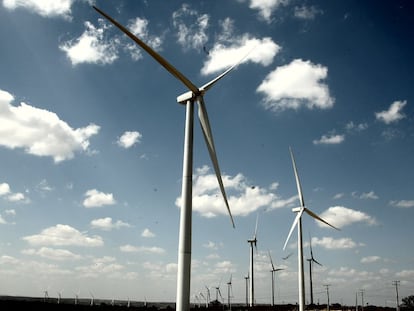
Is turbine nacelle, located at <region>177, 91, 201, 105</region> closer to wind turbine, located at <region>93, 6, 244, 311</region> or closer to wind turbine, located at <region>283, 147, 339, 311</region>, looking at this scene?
wind turbine, located at <region>93, 6, 244, 311</region>

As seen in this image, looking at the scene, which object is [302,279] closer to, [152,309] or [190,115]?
[152,309]

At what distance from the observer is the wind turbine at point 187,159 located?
59.7ft

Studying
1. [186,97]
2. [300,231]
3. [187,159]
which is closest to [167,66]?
[186,97]

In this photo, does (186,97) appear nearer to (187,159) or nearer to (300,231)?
(187,159)

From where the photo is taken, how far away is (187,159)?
796 inches

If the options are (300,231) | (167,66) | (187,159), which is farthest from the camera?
(300,231)

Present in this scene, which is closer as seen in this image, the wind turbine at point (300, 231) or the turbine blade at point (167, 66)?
the turbine blade at point (167, 66)

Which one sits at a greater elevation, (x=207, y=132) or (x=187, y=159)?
(x=207, y=132)

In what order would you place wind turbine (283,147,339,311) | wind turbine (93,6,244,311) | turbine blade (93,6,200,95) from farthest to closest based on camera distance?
wind turbine (283,147,339,311) → turbine blade (93,6,200,95) → wind turbine (93,6,244,311)

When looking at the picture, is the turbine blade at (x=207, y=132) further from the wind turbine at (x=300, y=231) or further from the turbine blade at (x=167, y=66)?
the wind turbine at (x=300, y=231)

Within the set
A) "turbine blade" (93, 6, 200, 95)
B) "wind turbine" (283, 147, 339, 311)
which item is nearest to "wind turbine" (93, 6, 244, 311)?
"turbine blade" (93, 6, 200, 95)

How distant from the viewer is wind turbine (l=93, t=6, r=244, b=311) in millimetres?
18188

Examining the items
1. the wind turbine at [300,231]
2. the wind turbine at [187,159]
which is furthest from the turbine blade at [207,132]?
the wind turbine at [300,231]

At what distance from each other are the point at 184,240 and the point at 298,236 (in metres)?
31.1
